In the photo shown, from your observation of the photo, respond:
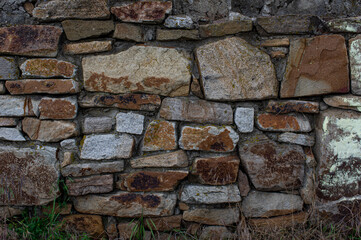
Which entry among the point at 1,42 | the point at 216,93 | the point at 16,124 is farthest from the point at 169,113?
the point at 1,42

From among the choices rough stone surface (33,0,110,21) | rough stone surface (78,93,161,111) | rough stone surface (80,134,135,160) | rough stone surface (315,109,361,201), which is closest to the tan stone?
rough stone surface (33,0,110,21)

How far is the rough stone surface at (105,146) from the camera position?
1.79 metres

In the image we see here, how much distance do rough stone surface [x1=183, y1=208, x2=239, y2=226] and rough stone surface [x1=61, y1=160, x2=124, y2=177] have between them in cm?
58

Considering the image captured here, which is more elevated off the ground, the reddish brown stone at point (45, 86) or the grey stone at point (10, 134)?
the reddish brown stone at point (45, 86)

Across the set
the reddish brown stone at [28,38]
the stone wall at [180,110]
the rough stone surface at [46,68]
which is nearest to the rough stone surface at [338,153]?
the stone wall at [180,110]

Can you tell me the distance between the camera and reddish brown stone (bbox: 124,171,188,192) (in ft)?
5.94

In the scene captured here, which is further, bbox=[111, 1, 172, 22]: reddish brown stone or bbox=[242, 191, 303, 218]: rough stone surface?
bbox=[242, 191, 303, 218]: rough stone surface

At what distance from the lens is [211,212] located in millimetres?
1834

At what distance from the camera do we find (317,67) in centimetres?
172

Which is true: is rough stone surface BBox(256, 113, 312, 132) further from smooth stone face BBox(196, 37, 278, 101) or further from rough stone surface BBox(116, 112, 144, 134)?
rough stone surface BBox(116, 112, 144, 134)

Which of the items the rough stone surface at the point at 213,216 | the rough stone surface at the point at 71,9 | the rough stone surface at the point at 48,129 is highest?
the rough stone surface at the point at 71,9

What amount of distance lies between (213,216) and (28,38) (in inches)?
66.4

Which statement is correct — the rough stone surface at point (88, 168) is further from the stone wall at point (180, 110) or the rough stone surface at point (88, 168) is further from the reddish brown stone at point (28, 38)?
the reddish brown stone at point (28, 38)

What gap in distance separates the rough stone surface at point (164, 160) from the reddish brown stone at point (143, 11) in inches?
34.5
